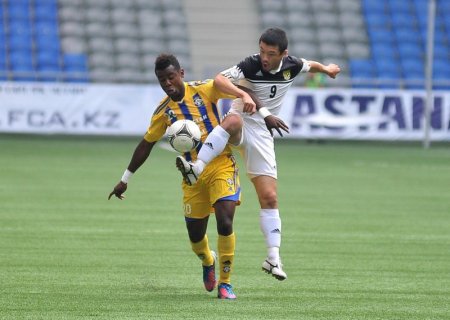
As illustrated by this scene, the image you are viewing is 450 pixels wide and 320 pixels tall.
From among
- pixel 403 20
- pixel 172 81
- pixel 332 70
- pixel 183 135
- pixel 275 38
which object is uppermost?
pixel 275 38

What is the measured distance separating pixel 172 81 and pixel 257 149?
41.8 inches

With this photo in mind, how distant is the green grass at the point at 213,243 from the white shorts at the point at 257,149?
0.96 meters

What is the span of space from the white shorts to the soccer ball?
0.72 m

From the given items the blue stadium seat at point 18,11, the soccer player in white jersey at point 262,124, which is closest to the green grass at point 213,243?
the soccer player in white jersey at point 262,124

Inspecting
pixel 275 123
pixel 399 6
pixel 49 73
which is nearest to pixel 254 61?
pixel 275 123

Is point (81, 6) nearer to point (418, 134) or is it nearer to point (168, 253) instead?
point (418, 134)

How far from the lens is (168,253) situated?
423 inches

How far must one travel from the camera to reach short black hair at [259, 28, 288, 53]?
838 cm

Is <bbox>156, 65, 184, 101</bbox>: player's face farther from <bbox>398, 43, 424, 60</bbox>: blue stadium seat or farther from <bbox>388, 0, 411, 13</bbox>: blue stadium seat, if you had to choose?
<bbox>388, 0, 411, 13</bbox>: blue stadium seat

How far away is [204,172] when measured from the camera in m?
8.33

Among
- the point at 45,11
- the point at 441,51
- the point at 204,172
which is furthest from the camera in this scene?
the point at 441,51

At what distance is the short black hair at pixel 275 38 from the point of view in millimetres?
8383

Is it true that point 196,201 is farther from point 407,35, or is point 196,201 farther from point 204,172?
point 407,35

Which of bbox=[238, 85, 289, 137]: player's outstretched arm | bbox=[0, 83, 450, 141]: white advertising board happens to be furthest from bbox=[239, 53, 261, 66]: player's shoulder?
bbox=[0, 83, 450, 141]: white advertising board
